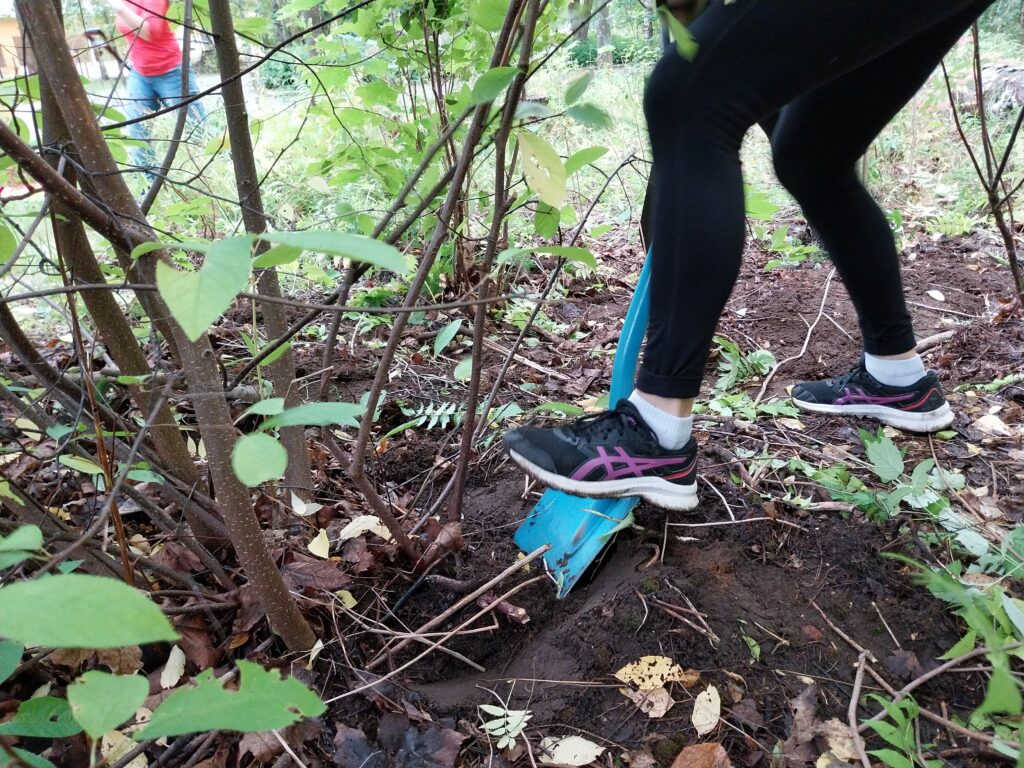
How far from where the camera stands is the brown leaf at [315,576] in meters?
1.14

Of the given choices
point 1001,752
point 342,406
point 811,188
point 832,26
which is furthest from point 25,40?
point 1001,752

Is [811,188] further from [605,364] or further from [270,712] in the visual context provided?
[270,712]

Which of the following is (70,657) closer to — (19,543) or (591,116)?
(19,543)

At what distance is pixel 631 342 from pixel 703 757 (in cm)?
83

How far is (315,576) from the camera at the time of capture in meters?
1.15

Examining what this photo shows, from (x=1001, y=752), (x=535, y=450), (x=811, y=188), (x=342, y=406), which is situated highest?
(x=342, y=406)

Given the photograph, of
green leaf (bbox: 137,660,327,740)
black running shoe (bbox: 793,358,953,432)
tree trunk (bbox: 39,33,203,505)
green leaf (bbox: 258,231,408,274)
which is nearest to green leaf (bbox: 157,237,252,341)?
green leaf (bbox: 258,231,408,274)

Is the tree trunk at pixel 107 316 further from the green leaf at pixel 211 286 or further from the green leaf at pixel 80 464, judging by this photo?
the green leaf at pixel 211 286

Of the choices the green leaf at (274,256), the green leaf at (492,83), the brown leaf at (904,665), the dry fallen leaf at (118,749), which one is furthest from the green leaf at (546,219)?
the dry fallen leaf at (118,749)

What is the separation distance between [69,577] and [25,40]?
2.99 ft

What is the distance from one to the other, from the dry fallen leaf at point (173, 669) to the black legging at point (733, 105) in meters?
0.98

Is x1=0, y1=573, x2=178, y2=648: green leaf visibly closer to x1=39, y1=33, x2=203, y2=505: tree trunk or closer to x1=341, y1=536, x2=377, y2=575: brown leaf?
x1=39, y1=33, x2=203, y2=505: tree trunk

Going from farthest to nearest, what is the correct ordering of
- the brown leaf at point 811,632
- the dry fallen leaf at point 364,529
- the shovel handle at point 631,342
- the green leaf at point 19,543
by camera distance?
the shovel handle at point 631,342
the dry fallen leaf at point 364,529
the brown leaf at point 811,632
the green leaf at point 19,543

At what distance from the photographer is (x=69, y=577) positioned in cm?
40
